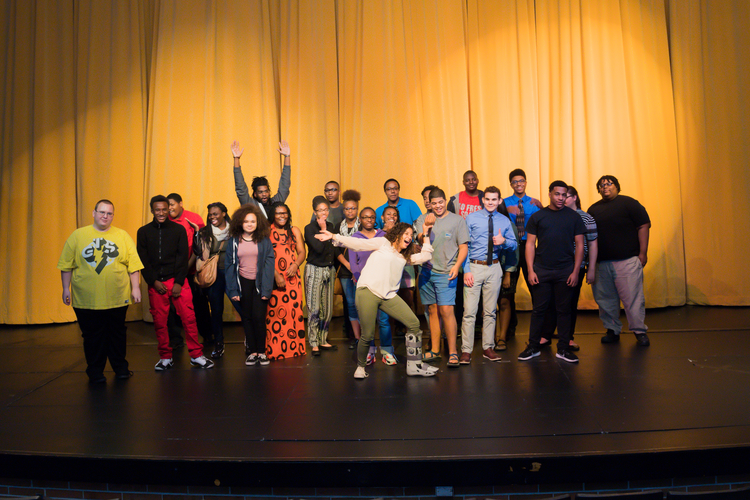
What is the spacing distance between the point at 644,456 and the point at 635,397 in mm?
907

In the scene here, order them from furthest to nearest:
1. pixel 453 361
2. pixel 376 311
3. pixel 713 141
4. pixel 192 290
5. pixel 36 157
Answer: pixel 36 157
pixel 713 141
pixel 192 290
pixel 453 361
pixel 376 311

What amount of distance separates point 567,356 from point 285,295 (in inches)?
103

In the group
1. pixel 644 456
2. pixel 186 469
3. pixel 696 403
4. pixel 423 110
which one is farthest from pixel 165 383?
pixel 423 110

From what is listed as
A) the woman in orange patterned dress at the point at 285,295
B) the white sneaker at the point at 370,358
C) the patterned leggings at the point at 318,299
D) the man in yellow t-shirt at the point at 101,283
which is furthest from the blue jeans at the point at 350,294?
the man in yellow t-shirt at the point at 101,283

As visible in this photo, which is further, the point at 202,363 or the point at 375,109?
the point at 375,109

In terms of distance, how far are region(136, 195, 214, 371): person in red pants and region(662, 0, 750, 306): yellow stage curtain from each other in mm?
6037

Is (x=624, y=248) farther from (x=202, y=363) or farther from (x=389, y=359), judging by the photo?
(x=202, y=363)

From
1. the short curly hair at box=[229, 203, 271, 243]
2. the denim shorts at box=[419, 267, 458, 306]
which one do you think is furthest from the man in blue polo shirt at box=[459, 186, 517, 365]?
the short curly hair at box=[229, 203, 271, 243]

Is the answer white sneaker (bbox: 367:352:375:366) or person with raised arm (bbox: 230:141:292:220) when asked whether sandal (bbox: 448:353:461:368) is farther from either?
person with raised arm (bbox: 230:141:292:220)

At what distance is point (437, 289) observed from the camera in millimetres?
4492

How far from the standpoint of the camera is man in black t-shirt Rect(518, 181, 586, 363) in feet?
14.6

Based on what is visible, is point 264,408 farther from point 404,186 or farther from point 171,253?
point 404,186

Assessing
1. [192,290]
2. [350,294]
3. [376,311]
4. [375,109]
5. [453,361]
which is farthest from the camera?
[375,109]

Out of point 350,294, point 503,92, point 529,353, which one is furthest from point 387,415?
point 503,92
